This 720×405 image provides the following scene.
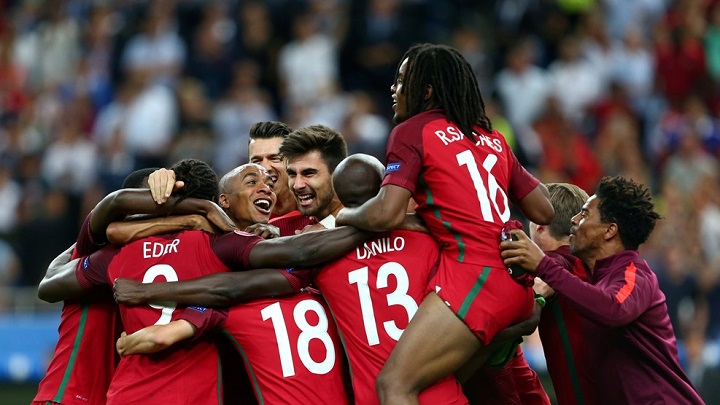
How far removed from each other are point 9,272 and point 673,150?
7.82 meters

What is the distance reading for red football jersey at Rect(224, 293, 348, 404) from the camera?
240 inches

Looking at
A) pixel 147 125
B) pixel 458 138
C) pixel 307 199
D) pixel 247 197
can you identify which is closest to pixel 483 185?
pixel 458 138

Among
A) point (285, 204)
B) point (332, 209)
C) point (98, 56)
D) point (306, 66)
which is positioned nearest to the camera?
point (332, 209)

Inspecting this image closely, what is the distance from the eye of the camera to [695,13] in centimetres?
1508

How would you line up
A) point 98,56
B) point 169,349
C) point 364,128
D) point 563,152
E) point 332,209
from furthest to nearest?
point 98,56 < point 563,152 < point 364,128 < point 332,209 < point 169,349

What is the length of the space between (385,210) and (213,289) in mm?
1020

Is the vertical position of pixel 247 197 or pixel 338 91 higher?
pixel 338 91

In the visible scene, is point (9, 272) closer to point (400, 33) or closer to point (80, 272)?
point (400, 33)

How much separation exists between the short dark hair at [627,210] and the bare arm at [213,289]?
1.85 m

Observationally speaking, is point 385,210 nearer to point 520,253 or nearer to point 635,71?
point 520,253

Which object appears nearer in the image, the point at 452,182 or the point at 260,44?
the point at 452,182

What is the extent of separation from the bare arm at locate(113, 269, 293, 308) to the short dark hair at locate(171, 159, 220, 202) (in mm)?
549

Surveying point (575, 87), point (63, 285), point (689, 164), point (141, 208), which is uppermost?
point (575, 87)

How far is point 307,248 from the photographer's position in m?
6.06
